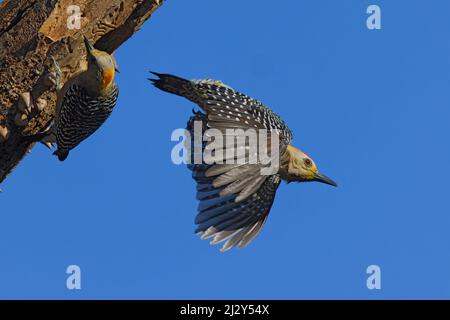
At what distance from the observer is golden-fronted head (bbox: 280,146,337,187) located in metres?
8.02

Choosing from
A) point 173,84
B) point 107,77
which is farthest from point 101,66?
point 173,84

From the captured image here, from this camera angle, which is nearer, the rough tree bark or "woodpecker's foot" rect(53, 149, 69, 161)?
the rough tree bark

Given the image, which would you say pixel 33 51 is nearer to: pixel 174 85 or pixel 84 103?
pixel 84 103

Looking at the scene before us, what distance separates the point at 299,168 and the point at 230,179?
1.30m

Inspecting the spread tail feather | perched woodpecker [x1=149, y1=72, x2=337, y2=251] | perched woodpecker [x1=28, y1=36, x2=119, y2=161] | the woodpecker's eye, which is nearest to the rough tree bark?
perched woodpecker [x1=28, y1=36, x2=119, y2=161]

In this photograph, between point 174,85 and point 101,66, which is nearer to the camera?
point 101,66

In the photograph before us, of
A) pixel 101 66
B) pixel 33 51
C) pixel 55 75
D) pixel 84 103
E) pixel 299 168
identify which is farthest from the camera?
pixel 299 168

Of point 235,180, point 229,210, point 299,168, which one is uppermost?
point 299,168

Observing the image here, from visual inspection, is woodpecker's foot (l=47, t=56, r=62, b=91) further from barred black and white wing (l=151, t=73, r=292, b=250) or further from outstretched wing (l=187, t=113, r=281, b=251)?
outstretched wing (l=187, t=113, r=281, b=251)

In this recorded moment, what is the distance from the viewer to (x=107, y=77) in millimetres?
7398

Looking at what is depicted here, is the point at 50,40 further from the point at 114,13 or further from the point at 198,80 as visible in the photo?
the point at 198,80

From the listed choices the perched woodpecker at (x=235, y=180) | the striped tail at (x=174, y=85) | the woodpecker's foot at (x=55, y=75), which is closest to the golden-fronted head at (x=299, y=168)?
the perched woodpecker at (x=235, y=180)

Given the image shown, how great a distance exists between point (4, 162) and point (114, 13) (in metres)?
1.68

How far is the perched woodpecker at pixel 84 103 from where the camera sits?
722 cm
